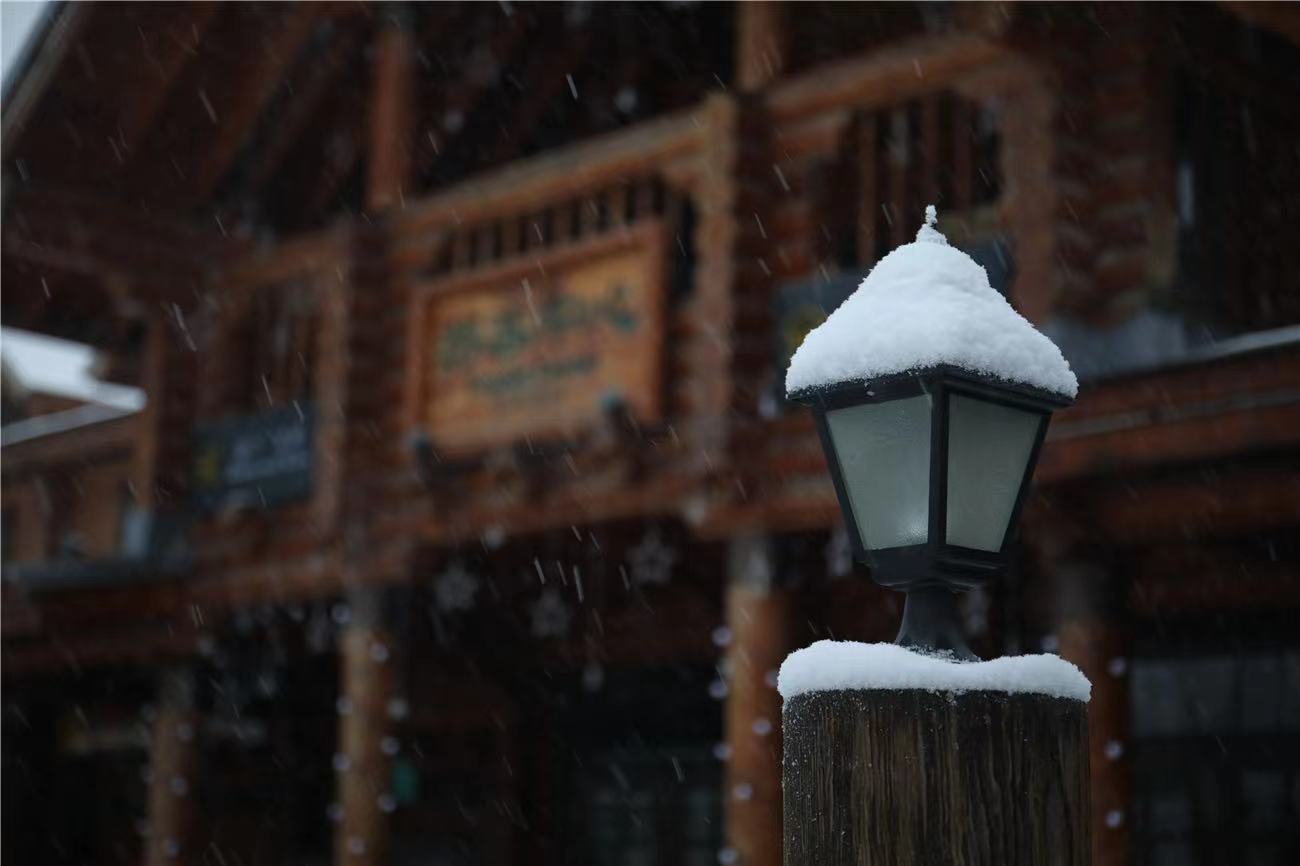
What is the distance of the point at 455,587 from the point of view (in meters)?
12.4

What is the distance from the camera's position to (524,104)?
13.8 metres

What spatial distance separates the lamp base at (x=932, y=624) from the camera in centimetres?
279

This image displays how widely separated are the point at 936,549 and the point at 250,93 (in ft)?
35.2

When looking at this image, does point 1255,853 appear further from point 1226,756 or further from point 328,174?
point 328,174

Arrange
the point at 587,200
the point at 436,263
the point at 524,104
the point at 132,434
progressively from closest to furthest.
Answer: the point at 587,200, the point at 436,263, the point at 524,104, the point at 132,434

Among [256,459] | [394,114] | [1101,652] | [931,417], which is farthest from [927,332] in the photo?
[256,459]

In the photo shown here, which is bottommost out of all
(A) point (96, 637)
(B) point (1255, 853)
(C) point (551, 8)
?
(B) point (1255, 853)

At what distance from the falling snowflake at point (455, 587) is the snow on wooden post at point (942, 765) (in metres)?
9.60

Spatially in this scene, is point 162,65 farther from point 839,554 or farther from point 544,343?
point 839,554

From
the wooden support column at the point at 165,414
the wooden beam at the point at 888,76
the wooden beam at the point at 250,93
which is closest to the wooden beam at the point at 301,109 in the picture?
the wooden beam at the point at 250,93

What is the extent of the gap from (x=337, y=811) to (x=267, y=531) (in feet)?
6.42

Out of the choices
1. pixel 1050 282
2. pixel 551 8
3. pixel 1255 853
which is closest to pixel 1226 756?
pixel 1255 853

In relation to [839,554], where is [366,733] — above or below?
below

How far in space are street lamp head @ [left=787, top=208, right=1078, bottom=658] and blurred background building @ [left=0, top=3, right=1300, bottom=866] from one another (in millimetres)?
4026
